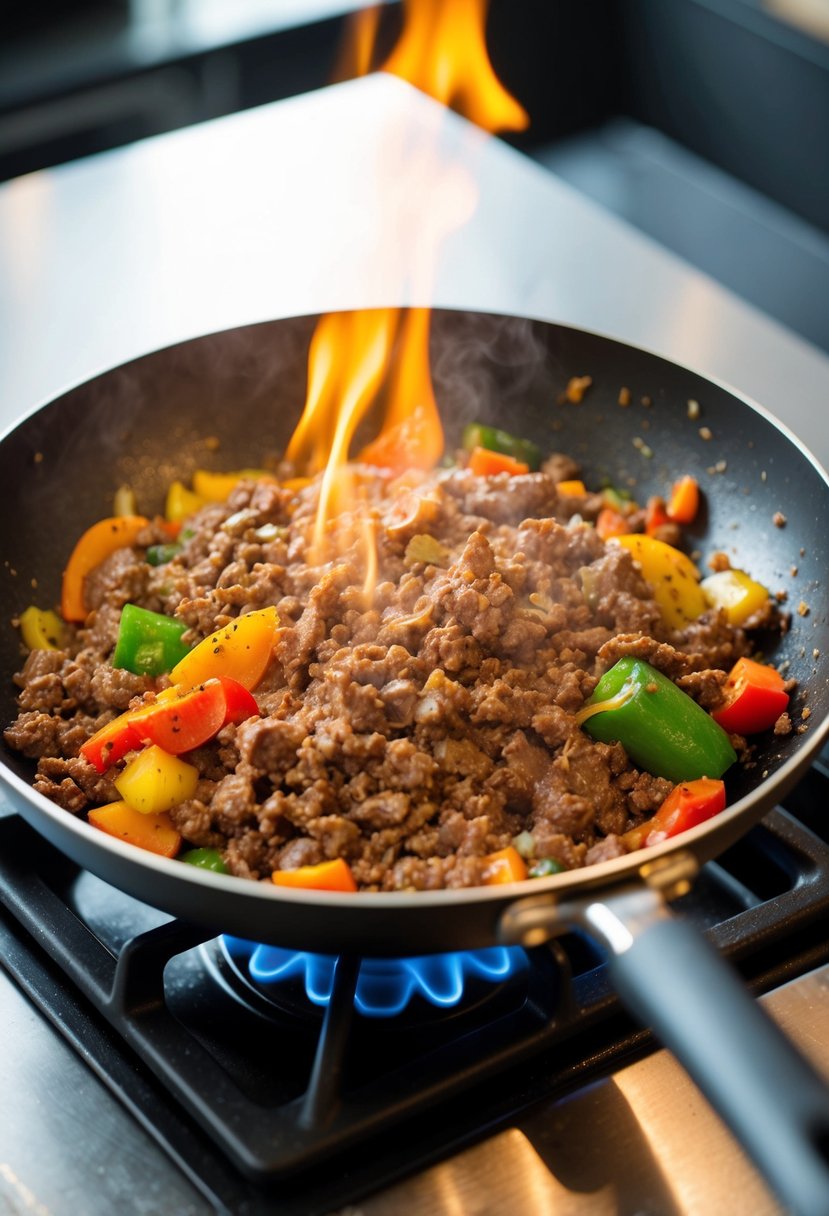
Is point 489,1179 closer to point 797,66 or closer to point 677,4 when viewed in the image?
point 797,66

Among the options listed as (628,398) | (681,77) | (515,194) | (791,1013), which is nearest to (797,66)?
(681,77)

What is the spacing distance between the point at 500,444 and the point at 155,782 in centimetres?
97

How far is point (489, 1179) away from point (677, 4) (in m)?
4.02

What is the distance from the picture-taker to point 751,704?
175 cm

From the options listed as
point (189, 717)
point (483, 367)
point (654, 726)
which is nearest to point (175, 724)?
point (189, 717)

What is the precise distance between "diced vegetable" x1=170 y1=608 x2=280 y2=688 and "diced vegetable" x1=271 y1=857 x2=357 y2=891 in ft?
1.22

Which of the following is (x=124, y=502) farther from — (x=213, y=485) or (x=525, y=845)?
(x=525, y=845)

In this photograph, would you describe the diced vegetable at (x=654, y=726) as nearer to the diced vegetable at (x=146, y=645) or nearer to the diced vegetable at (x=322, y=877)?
the diced vegetable at (x=322, y=877)

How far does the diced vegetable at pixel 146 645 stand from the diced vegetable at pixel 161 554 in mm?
245

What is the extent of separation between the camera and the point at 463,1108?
4.71 ft

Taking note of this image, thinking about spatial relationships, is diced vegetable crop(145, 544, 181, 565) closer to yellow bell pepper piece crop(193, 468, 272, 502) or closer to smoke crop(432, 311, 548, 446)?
yellow bell pepper piece crop(193, 468, 272, 502)

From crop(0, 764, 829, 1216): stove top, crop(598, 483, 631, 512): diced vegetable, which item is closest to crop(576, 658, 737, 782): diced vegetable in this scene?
crop(0, 764, 829, 1216): stove top

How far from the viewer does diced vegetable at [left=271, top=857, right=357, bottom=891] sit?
1.44m

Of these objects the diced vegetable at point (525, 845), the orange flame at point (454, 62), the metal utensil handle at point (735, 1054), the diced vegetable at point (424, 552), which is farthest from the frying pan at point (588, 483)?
the orange flame at point (454, 62)
